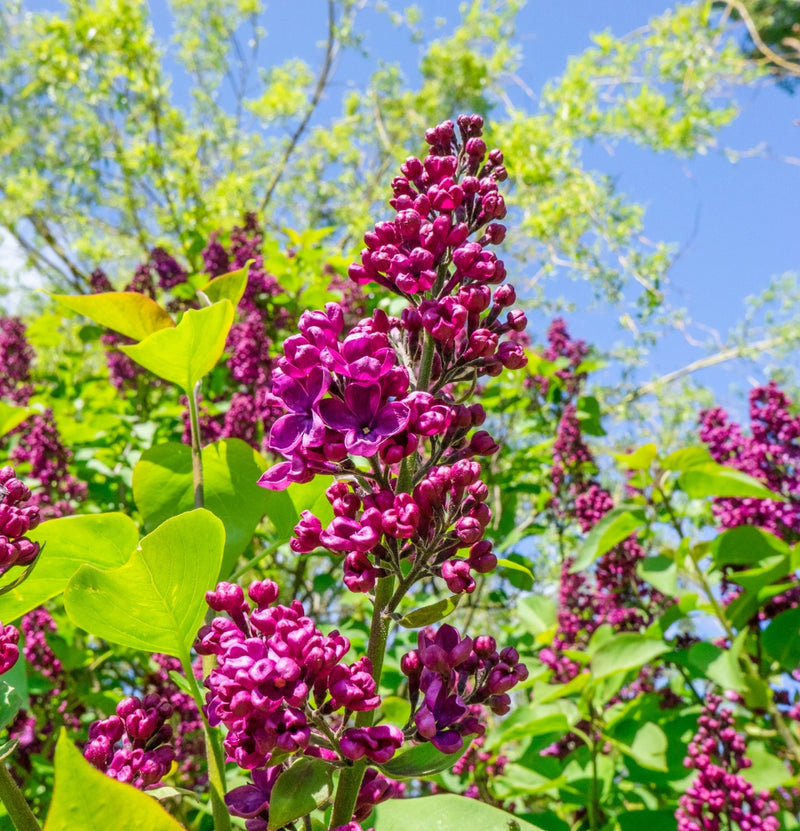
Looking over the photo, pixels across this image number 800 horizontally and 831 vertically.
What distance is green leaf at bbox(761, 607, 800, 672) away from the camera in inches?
89.4

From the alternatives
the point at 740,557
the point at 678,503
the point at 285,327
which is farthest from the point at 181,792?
the point at 678,503

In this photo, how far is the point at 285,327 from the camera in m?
3.36

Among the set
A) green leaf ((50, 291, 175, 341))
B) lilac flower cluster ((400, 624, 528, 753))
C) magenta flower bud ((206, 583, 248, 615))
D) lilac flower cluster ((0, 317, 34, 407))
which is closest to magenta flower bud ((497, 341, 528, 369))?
lilac flower cluster ((400, 624, 528, 753))

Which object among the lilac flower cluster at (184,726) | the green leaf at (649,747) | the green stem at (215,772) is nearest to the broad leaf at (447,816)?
the green stem at (215,772)

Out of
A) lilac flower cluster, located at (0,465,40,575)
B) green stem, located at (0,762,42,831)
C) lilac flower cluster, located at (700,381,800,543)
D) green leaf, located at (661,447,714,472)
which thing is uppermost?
lilac flower cluster, located at (700,381,800,543)

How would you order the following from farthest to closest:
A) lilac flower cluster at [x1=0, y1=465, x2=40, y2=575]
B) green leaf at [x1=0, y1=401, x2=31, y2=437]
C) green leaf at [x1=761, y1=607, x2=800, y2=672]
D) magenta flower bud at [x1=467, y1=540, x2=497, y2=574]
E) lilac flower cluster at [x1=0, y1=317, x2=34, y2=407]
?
lilac flower cluster at [x1=0, y1=317, x2=34, y2=407]
green leaf at [x1=761, y1=607, x2=800, y2=672]
green leaf at [x1=0, y1=401, x2=31, y2=437]
magenta flower bud at [x1=467, y1=540, x2=497, y2=574]
lilac flower cluster at [x1=0, y1=465, x2=40, y2=575]

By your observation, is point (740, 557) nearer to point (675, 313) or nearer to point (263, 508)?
point (263, 508)

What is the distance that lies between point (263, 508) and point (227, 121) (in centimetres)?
878

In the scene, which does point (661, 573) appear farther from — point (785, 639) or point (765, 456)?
point (765, 456)

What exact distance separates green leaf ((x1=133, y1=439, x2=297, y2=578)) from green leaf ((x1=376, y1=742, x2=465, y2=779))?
1.45 feet

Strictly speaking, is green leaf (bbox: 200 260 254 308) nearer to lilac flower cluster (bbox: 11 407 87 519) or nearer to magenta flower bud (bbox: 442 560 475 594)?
→ magenta flower bud (bbox: 442 560 475 594)

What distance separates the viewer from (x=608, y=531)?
232cm

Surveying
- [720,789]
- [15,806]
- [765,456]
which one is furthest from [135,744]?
[765,456]

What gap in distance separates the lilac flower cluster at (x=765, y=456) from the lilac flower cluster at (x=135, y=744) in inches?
87.3
